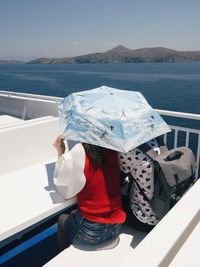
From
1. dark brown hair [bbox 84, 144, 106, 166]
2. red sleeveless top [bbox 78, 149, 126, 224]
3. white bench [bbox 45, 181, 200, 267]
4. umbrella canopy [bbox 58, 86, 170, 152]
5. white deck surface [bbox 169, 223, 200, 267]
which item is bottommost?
red sleeveless top [bbox 78, 149, 126, 224]

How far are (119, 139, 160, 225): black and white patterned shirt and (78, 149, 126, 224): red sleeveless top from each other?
0.09 metres

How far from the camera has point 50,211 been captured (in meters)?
1.98

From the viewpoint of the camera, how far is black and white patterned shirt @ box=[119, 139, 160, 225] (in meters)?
1.90

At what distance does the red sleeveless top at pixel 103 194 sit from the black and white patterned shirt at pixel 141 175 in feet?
0.28

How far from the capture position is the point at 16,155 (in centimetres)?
281

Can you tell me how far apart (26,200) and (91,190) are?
0.57 m

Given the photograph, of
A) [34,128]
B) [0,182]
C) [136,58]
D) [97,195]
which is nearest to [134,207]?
[97,195]

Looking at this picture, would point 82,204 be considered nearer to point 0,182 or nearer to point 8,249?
point 0,182

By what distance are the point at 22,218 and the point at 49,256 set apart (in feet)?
2.78

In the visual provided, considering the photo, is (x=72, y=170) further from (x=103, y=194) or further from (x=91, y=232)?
(x=91, y=232)

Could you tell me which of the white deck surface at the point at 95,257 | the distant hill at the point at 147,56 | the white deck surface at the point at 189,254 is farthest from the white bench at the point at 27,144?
the distant hill at the point at 147,56

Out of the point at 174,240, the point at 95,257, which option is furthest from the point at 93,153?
the point at 174,240

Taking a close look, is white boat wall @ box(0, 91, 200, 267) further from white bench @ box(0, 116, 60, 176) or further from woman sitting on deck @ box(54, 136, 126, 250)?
woman sitting on deck @ box(54, 136, 126, 250)

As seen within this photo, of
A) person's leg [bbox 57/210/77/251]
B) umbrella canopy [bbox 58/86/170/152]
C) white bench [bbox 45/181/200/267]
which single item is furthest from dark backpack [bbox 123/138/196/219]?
person's leg [bbox 57/210/77/251]
